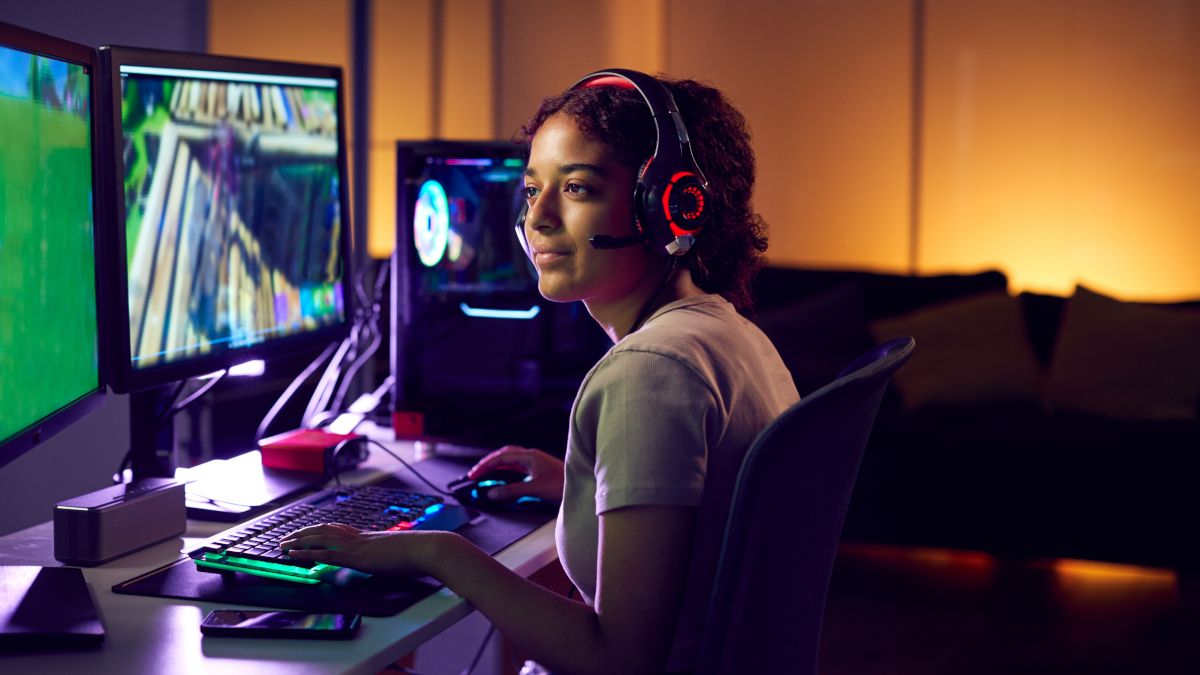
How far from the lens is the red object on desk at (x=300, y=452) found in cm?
158

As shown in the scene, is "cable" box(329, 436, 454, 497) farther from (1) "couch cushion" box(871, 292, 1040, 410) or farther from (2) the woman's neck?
(1) "couch cushion" box(871, 292, 1040, 410)

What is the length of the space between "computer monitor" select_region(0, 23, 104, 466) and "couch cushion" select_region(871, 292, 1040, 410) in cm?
294

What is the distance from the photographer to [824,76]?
4797 millimetres

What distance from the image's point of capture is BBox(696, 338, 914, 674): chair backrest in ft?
2.83

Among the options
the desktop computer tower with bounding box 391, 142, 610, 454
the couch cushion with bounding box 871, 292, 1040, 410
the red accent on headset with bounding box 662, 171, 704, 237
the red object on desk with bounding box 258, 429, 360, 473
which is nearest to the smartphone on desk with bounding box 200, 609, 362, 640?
the red accent on headset with bounding box 662, 171, 704, 237

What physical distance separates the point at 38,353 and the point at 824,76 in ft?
13.6

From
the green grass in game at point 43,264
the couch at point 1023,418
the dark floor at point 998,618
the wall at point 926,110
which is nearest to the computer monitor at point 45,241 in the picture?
the green grass in game at point 43,264

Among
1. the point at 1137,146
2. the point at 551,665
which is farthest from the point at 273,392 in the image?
the point at 1137,146

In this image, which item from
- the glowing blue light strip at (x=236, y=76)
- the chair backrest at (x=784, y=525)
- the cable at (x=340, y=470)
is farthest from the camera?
the cable at (x=340, y=470)

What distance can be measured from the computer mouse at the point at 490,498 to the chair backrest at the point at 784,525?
491 mm

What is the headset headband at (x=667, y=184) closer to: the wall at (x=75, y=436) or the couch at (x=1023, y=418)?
the wall at (x=75, y=436)

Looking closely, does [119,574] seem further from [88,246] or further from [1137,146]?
[1137,146]

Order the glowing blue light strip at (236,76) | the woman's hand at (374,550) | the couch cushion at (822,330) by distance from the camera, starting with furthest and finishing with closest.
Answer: the couch cushion at (822,330), the glowing blue light strip at (236,76), the woman's hand at (374,550)

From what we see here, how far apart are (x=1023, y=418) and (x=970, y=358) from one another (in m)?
0.25
